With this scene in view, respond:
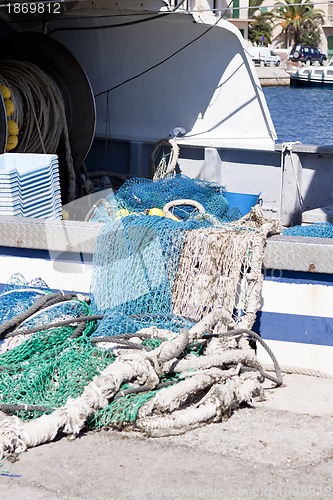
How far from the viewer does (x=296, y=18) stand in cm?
8775

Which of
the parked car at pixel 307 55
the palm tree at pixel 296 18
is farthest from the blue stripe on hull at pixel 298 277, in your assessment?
the palm tree at pixel 296 18

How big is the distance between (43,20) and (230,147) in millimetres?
2655

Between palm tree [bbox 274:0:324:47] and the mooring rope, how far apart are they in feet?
267

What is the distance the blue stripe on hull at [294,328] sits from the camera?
5332 millimetres

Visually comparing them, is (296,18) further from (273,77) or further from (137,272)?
(137,272)

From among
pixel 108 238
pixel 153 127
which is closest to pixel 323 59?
pixel 153 127

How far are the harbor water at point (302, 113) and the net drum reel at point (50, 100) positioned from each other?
19.3m

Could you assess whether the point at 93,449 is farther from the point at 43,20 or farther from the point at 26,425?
the point at 43,20

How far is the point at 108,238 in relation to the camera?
563 centimetres

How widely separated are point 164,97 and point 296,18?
8131 centimetres

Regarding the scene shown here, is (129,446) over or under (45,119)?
under

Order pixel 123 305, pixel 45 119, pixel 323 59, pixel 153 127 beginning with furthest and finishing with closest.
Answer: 1. pixel 323 59
2. pixel 153 127
3. pixel 45 119
4. pixel 123 305

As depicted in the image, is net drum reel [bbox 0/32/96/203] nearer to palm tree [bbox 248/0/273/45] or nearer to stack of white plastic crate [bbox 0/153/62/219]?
stack of white plastic crate [bbox 0/153/62/219]

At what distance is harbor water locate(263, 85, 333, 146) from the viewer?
33.0 meters
